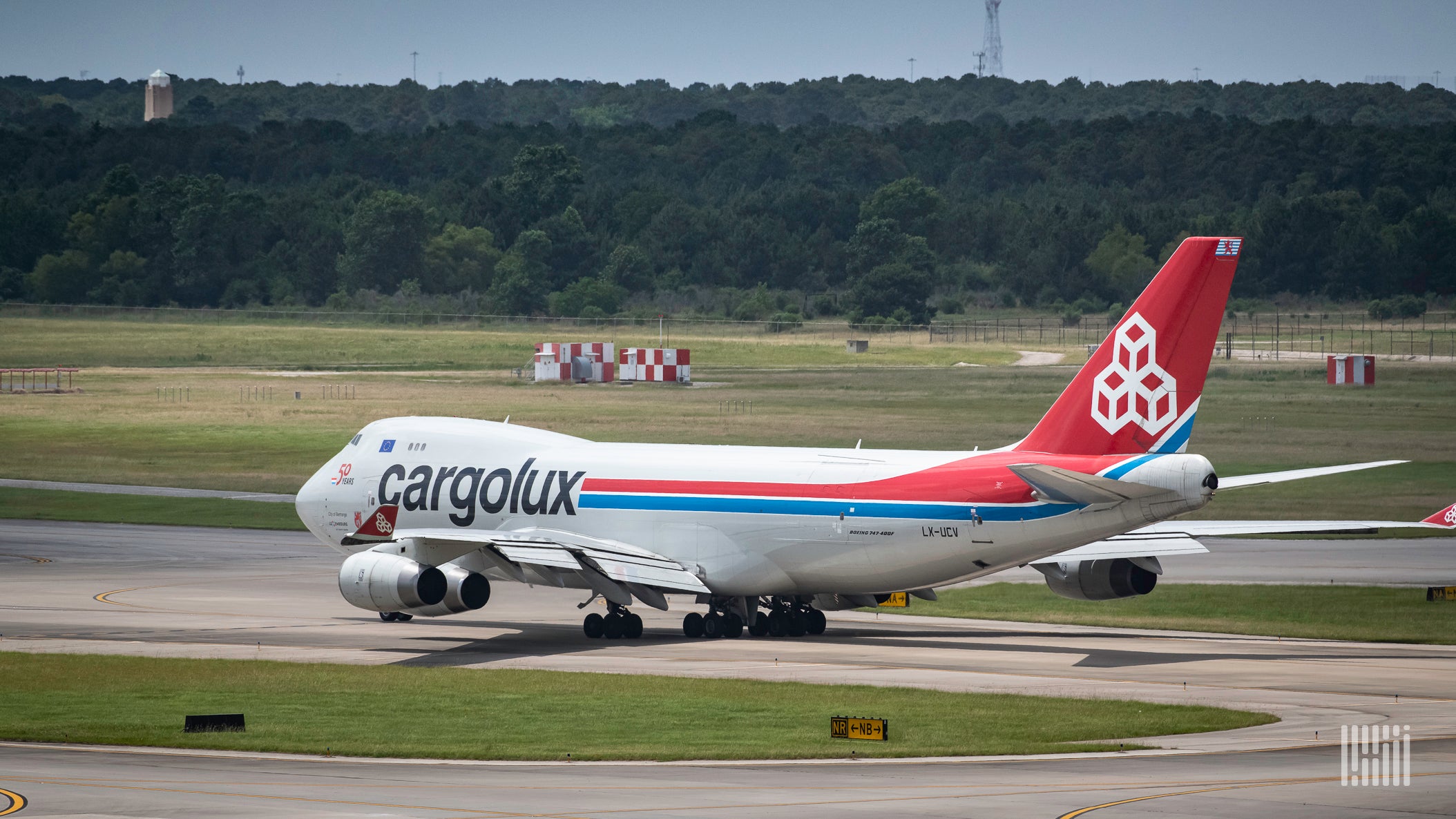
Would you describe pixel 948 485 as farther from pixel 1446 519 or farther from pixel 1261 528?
pixel 1446 519

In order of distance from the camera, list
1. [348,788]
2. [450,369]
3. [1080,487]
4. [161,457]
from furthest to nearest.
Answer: [450,369] < [161,457] < [1080,487] < [348,788]

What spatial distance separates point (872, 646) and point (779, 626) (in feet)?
8.54

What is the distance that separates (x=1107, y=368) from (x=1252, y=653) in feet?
22.7

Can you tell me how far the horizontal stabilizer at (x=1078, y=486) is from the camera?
34031mm

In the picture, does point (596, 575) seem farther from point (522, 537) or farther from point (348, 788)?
point (348, 788)

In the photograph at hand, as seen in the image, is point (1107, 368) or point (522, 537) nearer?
point (1107, 368)

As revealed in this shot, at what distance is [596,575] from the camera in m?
39.1

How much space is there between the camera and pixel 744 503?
3934 centimetres

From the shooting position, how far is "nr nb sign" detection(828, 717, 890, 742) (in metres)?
26.7

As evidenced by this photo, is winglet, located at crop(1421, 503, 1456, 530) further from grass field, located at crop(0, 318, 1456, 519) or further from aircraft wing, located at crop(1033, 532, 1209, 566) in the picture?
grass field, located at crop(0, 318, 1456, 519)

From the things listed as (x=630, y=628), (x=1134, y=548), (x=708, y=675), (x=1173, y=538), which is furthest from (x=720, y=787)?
(x=630, y=628)

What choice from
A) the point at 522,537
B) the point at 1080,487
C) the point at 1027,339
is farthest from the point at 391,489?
the point at 1027,339

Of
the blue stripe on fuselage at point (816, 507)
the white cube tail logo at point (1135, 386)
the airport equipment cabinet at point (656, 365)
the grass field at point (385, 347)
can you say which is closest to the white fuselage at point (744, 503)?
the blue stripe on fuselage at point (816, 507)

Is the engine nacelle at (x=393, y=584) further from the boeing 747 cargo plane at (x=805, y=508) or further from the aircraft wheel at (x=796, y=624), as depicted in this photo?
the aircraft wheel at (x=796, y=624)
